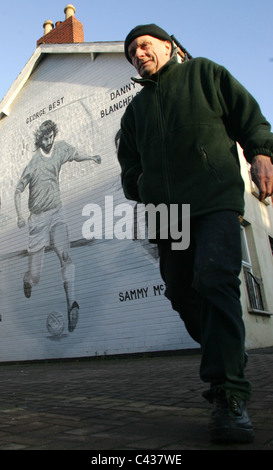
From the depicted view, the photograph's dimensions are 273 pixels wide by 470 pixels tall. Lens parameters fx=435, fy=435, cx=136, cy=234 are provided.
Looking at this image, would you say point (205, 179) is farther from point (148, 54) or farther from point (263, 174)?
point (148, 54)

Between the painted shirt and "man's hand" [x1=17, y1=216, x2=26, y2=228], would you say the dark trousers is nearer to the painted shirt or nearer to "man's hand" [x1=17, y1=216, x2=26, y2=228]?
the painted shirt

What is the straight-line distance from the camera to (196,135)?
2393 millimetres

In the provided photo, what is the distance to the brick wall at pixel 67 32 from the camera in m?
15.4

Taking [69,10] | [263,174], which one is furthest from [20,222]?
[263,174]

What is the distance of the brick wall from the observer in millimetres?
15375

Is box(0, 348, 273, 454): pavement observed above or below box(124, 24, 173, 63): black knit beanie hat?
below

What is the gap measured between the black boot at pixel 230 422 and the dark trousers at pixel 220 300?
0.05 meters

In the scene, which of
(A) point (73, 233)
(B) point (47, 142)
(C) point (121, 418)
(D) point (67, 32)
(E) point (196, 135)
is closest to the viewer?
(E) point (196, 135)

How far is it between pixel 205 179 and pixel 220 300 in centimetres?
65

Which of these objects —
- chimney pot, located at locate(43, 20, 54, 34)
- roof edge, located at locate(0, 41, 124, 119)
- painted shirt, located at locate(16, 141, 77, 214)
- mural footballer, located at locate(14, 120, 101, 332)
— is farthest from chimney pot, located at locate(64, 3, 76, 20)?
painted shirt, located at locate(16, 141, 77, 214)

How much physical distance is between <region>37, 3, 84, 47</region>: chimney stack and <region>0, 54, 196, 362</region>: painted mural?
178cm

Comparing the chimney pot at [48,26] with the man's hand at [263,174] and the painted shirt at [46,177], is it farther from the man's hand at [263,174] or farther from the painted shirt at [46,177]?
the man's hand at [263,174]

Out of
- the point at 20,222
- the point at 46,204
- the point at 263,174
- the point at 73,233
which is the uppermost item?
the point at 46,204

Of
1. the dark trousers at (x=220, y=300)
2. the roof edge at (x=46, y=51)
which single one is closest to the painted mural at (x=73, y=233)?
the roof edge at (x=46, y=51)
